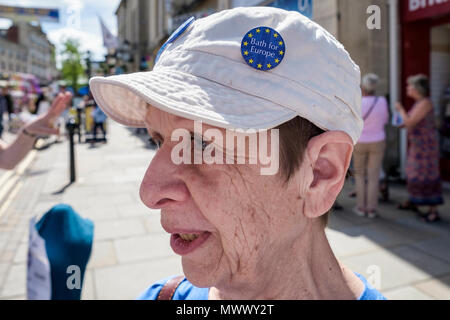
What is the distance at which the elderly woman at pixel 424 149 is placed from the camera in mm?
4719

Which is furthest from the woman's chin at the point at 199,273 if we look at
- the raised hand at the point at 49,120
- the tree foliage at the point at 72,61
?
the tree foliage at the point at 72,61

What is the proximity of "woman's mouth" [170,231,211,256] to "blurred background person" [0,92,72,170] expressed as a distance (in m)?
1.85

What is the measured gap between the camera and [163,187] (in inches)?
31.6

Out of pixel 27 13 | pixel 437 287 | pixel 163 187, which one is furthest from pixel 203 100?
pixel 27 13

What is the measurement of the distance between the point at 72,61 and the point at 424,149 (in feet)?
125

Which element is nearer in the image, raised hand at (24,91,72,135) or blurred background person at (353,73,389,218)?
raised hand at (24,91,72,135)

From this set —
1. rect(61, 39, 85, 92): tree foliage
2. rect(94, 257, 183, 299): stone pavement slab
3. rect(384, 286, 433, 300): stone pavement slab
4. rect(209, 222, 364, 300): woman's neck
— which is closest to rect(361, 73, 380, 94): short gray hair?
rect(384, 286, 433, 300): stone pavement slab

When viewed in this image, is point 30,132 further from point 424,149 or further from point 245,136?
point 424,149

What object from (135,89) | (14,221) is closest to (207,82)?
(135,89)

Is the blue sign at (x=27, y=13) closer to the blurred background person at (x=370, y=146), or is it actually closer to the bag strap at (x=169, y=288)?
the blurred background person at (x=370, y=146)

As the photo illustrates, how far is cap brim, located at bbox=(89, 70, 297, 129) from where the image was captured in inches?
29.6

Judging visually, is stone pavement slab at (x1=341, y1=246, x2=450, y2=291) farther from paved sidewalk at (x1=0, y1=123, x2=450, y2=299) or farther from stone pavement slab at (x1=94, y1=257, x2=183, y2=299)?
stone pavement slab at (x1=94, y1=257, x2=183, y2=299)

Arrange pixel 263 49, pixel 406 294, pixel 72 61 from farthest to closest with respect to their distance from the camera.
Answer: pixel 72 61, pixel 406 294, pixel 263 49
